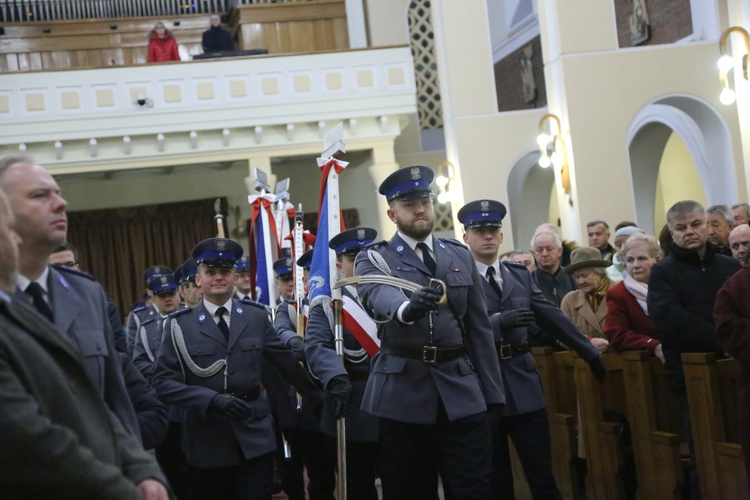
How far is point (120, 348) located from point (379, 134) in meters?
12.8

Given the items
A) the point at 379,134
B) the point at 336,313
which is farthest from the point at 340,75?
the point at 336,313

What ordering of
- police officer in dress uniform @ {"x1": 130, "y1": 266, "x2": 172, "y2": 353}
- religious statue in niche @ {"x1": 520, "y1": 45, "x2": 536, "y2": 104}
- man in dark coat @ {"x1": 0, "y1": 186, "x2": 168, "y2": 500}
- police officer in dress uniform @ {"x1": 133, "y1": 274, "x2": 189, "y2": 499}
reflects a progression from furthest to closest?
religious statue in niche @ {"x1": 520, "y1": 45, "x2": 536, "y2": 104} < police officer in dress uniform @ {"x1": 130, "y1": 266, "x2": 172, "y2": 353} < police officer in dress uniform @ {"x1": 133, "y1": 274, "x2": 189, "y2": 499} < man in dark coat @ {"x1": 0, "y1": 186, "x2": 168, "y2": 500}

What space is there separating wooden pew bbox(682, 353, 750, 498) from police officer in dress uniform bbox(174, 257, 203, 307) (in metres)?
3.79

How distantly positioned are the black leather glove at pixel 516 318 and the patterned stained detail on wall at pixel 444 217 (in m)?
12.7

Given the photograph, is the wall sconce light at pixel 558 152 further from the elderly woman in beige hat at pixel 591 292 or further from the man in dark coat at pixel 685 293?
the man in dark coat at pixel 685 293

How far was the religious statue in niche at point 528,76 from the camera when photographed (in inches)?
757

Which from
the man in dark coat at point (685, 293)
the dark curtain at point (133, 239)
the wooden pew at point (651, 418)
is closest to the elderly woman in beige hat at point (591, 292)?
the wooden pew at point (651, 418)

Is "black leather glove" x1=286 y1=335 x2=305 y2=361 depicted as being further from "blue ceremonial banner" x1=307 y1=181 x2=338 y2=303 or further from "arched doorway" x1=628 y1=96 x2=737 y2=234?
"arched doorway" x1=628 y1=96 x2=737 y2=234

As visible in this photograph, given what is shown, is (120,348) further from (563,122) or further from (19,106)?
(19,106)

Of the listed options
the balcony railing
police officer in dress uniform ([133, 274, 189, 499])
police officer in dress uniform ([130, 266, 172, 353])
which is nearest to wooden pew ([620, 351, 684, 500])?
police officer in dress uniform ([133, 274, 189, 499])

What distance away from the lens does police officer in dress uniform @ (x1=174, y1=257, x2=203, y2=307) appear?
7449 millimetres

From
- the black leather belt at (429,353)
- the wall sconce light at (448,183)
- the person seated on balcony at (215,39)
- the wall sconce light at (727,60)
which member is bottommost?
the black leather belt at (429,353)

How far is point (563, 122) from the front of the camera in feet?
39.7

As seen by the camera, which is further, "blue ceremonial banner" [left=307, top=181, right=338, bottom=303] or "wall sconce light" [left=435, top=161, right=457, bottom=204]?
"wall sconce light" [left=435, top=161, right=457, bottom=204]
